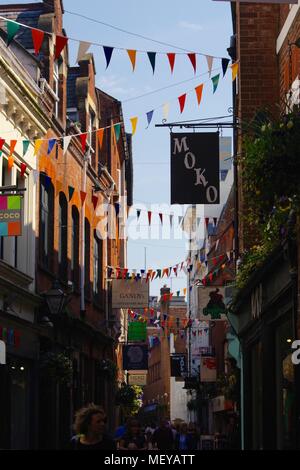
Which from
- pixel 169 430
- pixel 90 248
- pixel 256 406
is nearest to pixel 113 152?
pixel 90 248

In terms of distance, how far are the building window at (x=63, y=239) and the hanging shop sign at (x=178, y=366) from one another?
106 ft

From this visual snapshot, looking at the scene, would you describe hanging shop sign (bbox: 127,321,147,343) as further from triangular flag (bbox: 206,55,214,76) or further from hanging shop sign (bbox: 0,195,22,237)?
triangular flag (bbox: 206,55,214,76)

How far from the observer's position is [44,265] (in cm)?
2634

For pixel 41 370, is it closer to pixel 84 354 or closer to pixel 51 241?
pixel 51 241

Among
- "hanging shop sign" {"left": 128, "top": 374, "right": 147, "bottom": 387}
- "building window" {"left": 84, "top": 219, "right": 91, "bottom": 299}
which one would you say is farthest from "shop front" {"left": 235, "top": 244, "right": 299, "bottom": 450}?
"hanging shop sign" {"left": 128, "top": 374, "right": 147, "bottom": 387}

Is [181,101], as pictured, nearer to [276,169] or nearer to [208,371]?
[276,169]

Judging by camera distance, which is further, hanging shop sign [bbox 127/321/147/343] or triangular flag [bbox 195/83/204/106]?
hanging shop sign [bbox 127/321/147/343]

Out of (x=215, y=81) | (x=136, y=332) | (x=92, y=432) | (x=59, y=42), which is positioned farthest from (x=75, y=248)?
(x=92, y=432)

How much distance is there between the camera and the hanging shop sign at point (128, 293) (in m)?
35.5

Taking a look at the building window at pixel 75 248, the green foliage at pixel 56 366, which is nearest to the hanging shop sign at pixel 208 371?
the building window at pixel 75 248

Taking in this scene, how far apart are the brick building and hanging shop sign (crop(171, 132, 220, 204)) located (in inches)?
70.9

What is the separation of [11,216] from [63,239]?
1121cm

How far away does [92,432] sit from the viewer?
8992mm

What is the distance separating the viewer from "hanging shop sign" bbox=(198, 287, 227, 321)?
85.3ft
